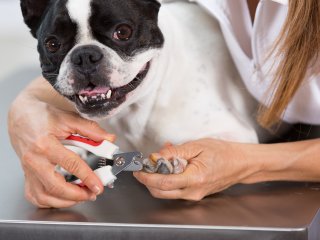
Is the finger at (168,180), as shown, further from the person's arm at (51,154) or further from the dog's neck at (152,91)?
the dog's neck at (152,91)

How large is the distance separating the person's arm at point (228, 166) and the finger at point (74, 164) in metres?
0.06

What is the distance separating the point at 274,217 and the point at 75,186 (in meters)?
0.26

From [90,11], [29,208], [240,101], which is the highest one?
[90,11]

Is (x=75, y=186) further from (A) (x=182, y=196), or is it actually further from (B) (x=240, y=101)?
(B) (x=240, y=101)

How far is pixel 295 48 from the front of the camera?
1.06 meters

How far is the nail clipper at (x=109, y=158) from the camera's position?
A: 94 cm

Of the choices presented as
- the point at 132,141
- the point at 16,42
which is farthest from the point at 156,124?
the point at 16,42

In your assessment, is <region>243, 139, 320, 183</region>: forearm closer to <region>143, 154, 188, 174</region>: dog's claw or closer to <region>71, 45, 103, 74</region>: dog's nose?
<region>143, 154, 188, 174</region>: dog's claw

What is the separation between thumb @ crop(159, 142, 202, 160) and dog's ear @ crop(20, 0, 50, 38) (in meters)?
0.28

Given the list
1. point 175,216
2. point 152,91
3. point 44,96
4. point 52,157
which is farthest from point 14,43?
point 175,216

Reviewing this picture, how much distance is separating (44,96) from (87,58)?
0.23 meters

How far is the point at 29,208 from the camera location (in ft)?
3.34

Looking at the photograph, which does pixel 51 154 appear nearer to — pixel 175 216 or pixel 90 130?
pixel 90 130

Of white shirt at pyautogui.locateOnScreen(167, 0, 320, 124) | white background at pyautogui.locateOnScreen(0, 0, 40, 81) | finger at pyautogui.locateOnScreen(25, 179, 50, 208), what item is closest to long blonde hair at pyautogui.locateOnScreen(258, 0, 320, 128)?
white shirt at pyautogui.locateOnScreen(167, 0, 320, 124)
